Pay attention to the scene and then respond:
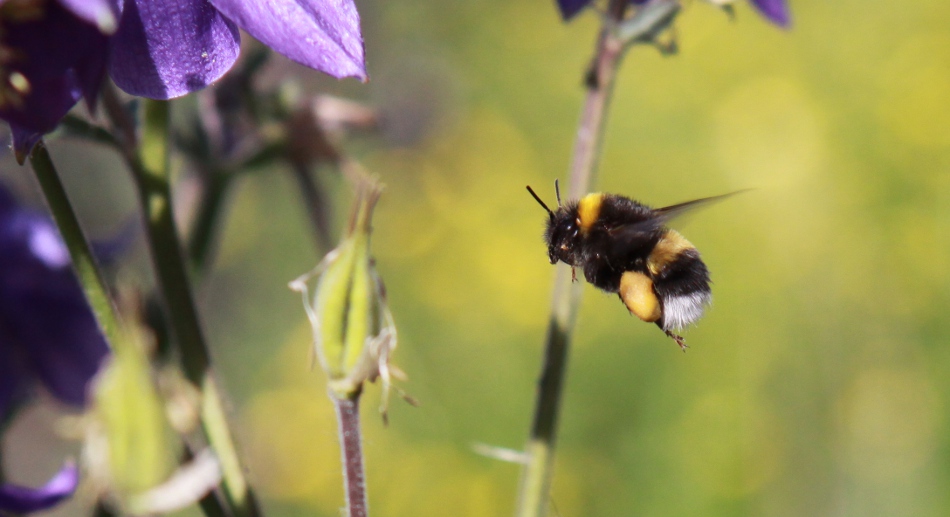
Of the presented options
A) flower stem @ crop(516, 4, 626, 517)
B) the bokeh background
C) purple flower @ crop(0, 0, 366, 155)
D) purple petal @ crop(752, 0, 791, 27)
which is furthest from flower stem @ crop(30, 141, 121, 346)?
the bokeh background

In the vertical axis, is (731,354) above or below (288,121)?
below

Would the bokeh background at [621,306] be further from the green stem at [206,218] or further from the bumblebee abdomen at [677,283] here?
the bumblebee abdomen at [677,283]

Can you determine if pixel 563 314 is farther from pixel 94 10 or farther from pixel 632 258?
pixel 94 10

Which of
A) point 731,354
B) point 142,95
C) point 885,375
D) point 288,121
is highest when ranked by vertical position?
point 142,95

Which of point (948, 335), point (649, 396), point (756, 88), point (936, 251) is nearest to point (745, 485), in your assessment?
point (649, 396)

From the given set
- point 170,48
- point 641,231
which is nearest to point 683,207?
point 641,231

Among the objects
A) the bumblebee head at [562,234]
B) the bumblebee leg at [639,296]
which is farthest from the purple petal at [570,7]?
the bumblebee leg at [639,296]

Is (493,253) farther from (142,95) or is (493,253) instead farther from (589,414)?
(142,95)
